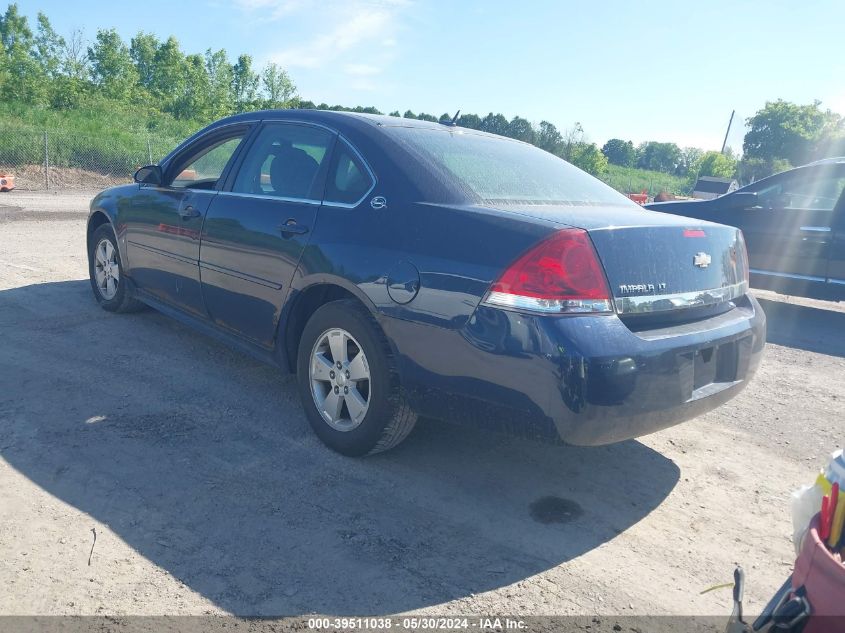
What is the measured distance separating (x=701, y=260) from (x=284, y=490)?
7.07 ft

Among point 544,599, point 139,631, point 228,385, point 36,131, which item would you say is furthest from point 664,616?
point 36,131

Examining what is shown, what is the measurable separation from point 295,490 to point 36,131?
91.0 feet

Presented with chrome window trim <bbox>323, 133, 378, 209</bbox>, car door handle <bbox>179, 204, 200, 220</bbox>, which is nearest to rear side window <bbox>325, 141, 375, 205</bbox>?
chrome window trim <bbox>323, 133, 378, 209</bbox>

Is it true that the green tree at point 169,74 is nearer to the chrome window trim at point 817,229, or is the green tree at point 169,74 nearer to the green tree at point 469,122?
the green tree at point 469,122

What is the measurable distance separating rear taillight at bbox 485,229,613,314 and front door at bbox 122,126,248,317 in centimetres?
241

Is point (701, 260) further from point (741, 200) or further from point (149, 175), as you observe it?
point (741, 200)

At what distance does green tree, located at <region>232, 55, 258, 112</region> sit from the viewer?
5872 centimetres

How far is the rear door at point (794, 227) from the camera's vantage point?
7.74 m

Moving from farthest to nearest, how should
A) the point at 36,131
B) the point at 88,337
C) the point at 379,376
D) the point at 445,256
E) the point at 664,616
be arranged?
the point at 36,131
the point at 88,337
the point at 379,376
the point at 445,256
the point at 664,616

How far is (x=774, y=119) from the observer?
82.8 m

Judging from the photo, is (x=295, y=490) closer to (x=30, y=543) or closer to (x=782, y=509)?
(x=30, y=543)

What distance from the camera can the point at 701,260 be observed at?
3203mm

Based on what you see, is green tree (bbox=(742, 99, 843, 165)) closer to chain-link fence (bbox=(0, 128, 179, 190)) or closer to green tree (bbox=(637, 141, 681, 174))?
green tree (bbox=(637, 141, 681, 174))

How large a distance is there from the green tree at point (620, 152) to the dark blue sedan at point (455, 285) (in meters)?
113
